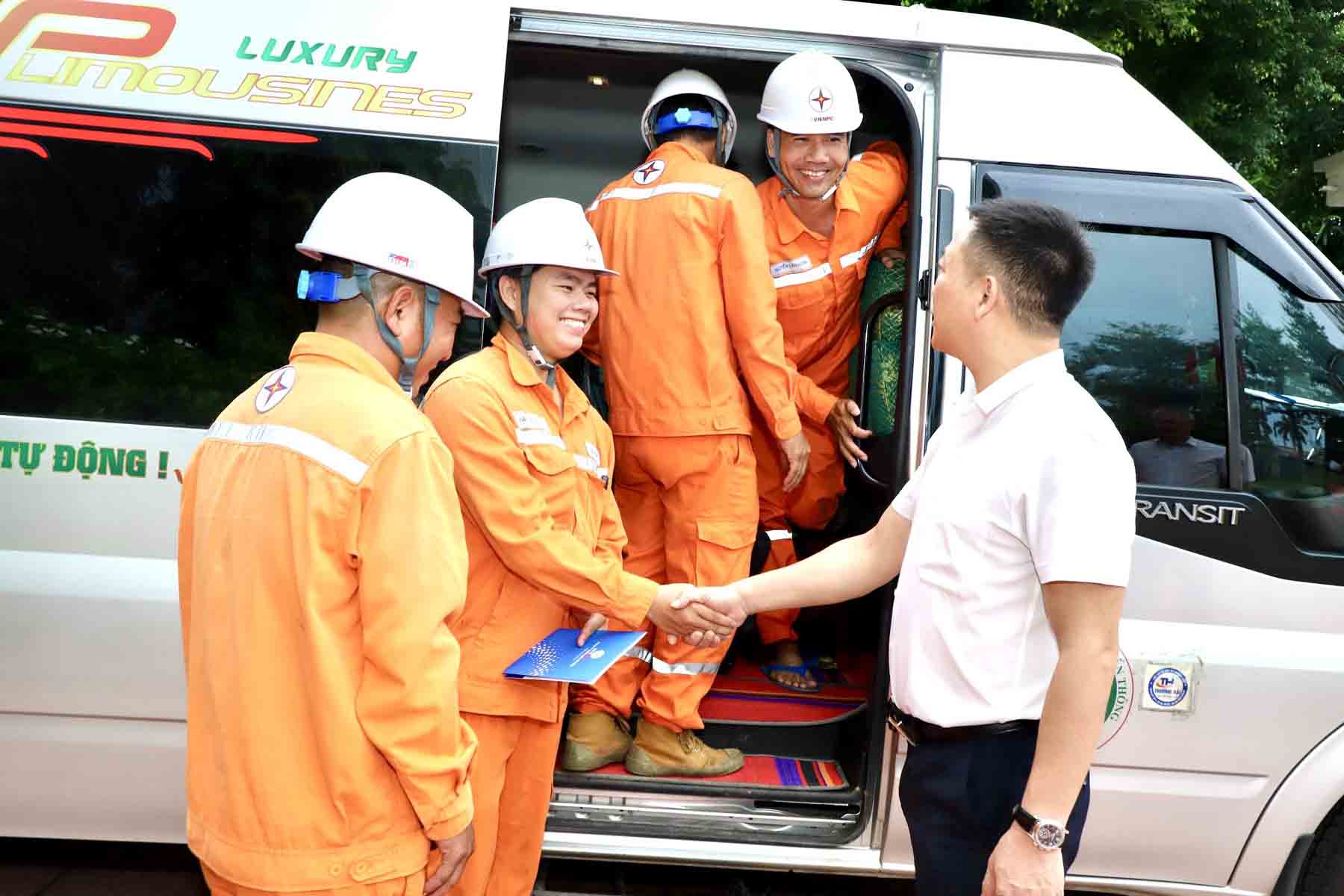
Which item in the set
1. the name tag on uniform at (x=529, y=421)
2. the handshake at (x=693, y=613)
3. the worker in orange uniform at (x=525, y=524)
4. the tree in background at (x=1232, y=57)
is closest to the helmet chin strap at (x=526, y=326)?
the worker in orange uniform at (x=525, y=524)

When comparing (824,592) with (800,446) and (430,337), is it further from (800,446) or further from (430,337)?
(800,446)

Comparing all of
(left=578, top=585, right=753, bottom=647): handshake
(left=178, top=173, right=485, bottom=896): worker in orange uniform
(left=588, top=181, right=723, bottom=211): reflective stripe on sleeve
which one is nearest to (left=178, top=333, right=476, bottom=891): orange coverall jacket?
(left=178, top=173, right=485, bottom=896): worker in orange uniform

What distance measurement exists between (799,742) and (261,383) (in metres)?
2.37

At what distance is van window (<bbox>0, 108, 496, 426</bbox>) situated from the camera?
298 centimetres

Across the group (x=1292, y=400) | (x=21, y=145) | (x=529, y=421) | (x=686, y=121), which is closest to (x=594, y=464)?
(x=529, y=421)

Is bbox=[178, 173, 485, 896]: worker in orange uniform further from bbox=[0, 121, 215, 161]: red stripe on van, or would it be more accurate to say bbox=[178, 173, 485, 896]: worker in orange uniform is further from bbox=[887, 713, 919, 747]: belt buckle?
bbox=[0, 121, 215, 161]: red stripe on van

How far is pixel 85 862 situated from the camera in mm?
3693

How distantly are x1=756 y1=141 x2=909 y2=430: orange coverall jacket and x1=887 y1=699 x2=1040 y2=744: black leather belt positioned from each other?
6.23 feet

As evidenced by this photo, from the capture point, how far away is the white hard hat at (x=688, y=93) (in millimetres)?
3729

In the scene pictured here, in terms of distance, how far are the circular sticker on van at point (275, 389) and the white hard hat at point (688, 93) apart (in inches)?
87.1

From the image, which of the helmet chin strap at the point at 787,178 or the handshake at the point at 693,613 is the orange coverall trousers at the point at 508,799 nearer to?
the handshake at the point at 693,613

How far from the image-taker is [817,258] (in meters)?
3.98

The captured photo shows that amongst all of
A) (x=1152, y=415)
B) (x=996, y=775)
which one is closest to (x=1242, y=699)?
(x=1152, y=415)

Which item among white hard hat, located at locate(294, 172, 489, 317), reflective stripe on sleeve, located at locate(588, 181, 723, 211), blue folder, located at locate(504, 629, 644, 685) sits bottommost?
blue folder, located at locate(504, 629, 644, 685)
